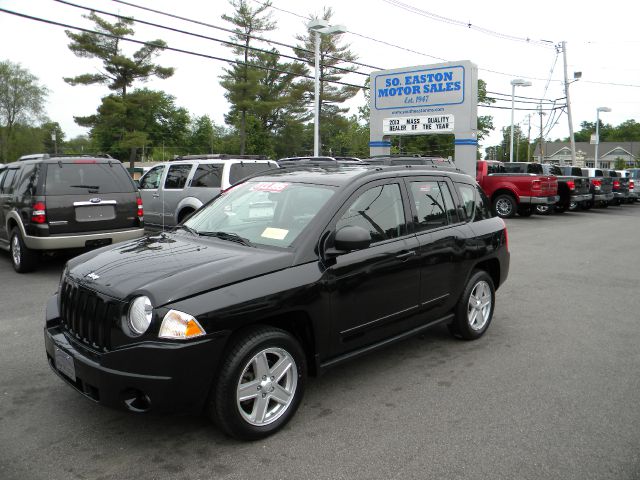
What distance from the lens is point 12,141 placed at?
234ft

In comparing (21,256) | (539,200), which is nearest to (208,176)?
(21,256)

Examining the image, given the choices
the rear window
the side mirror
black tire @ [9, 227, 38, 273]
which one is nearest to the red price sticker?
the side mirror

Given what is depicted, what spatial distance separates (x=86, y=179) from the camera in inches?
330

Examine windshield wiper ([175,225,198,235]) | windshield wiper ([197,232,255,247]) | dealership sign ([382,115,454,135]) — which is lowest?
windshield wiper ([197,232,255,247])

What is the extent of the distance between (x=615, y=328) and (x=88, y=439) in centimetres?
534

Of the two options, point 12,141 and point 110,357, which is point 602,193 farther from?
point 12,141

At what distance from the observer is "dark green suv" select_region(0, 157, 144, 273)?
315 inches

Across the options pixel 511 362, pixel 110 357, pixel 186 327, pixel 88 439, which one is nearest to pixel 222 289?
pixel 186 327

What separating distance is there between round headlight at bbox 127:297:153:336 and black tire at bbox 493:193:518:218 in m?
18.6

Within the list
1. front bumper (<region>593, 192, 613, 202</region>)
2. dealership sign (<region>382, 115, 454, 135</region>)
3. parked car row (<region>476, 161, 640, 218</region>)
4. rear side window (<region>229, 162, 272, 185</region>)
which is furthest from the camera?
front bumper (<region>593, 192, 613, 202</region>)

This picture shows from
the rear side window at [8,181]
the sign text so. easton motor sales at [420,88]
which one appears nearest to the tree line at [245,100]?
the sign text so. easton motor sales at [420,88]

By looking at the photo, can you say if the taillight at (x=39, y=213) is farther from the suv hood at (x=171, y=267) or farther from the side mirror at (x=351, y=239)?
the side mirror at (x=351, y=239)

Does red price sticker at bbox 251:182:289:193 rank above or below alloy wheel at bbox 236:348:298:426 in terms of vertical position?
above

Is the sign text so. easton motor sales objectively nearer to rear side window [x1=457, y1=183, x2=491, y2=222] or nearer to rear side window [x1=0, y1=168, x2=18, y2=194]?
rear side window [x1=457, y1=183, x2=491, y2=222]
